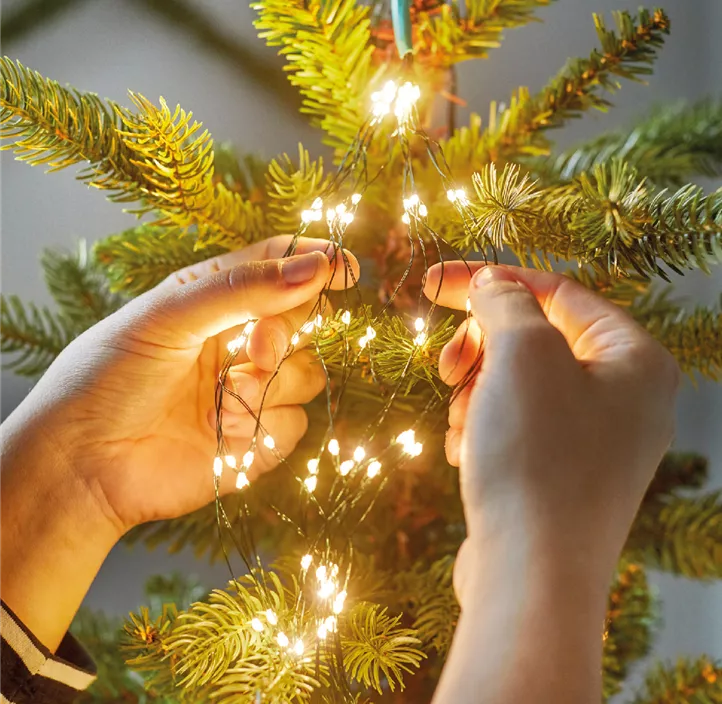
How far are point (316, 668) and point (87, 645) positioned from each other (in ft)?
1.27

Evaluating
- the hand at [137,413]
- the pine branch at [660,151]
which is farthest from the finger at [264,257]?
the pine branch at [660,151]

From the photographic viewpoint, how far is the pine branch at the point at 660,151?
592 mm

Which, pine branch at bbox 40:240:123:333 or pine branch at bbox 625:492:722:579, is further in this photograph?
pine branch at bbox 40:240:123:333

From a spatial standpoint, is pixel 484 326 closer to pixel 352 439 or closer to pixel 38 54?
pixel 352 439

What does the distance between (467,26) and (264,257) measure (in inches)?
9.8

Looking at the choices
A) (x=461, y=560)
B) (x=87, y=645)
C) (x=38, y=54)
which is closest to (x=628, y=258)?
(x=461, y=560)

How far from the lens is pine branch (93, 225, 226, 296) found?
60 centimetres

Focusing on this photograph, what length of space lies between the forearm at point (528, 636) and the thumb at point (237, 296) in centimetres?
24

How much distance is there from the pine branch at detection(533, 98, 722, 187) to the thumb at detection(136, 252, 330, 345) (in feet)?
0.82

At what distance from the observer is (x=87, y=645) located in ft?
2.17

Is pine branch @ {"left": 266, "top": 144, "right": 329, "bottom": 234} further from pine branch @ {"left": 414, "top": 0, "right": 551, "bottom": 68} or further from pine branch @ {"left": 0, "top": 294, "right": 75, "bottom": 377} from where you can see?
pine branch @ {"left": 0, "top": 294, "right": 75, "bottom": 377}

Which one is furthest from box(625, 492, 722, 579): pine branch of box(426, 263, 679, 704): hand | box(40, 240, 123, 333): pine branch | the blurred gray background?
box(40, 240, 123, 333): pine branch

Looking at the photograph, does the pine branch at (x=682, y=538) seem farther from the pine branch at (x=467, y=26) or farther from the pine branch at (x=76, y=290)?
the pine branch at (x=76, y=290)

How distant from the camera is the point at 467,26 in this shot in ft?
1.71
